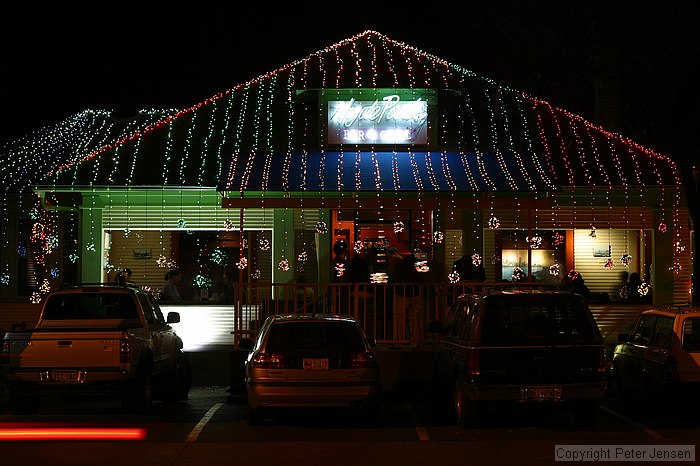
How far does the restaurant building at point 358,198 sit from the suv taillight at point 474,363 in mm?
6495

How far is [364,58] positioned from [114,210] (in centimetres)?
686

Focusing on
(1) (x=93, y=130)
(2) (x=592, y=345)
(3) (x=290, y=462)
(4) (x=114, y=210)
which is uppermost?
(1) (x=93, y=130)

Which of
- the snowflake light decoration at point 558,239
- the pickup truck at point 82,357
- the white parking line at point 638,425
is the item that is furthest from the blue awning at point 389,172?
the white parking line at point 638,425

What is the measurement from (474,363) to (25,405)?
631 centimetres

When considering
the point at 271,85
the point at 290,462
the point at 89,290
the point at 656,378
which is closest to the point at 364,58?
the point at 271,85

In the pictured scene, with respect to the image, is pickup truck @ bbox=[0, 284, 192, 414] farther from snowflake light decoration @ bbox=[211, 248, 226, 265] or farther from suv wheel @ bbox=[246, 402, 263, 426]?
snowflake light decoration @ bbox=[211, 248, 226, 265]

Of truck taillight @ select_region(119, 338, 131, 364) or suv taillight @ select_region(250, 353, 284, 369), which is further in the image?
truck taillight @ select_region(119, 338, 131, 364)

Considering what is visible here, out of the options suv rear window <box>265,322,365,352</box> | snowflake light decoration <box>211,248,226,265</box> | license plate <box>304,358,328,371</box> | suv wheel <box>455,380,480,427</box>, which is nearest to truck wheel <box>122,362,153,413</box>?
suv rear window <box>265,322,365,352</box>

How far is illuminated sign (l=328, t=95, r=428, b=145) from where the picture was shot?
1928cm

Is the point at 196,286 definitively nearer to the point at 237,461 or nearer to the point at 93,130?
the point at 93,130

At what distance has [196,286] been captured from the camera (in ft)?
65.7

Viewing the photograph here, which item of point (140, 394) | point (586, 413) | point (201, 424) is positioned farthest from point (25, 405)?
point (586, 413)

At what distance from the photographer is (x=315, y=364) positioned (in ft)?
38.2

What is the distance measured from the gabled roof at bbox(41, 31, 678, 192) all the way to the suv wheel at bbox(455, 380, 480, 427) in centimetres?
566
